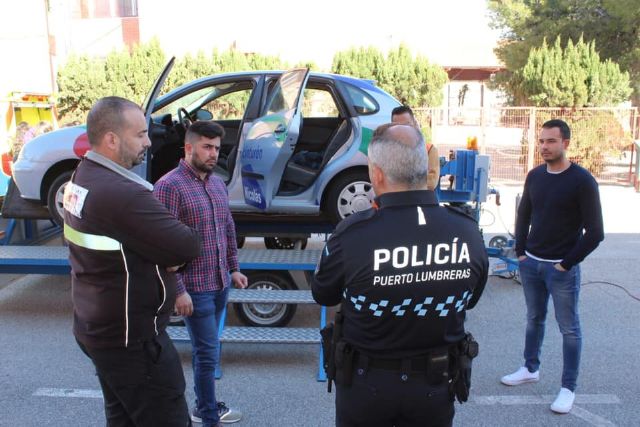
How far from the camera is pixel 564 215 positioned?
12.2 feet

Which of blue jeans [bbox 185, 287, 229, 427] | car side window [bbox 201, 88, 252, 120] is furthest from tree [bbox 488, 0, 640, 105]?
blue jeans [bbox 185, 287, 229, 427]

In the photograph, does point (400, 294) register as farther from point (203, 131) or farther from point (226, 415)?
point (226, 415)

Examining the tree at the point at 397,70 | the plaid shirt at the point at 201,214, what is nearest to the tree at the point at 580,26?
the tree at the point at 397,70

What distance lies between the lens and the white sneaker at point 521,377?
4199 mm

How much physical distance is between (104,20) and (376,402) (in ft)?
86.4

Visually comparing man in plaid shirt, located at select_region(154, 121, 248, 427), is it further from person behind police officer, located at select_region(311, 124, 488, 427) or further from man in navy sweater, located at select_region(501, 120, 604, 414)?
man in navy sweater, located at select_region(501, 120, 604, 414)

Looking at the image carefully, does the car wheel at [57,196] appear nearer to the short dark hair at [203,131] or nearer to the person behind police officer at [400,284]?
the short dark hair at [203,131]

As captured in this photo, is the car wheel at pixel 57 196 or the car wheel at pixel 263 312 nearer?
the car wheel at pixel 263 312

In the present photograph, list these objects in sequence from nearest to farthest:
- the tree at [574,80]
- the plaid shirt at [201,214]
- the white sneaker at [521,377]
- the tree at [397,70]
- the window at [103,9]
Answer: the plaid shirt at [201,214], the white sneaker at [521,377], the tree at [574,80], the tree at [397,70], the window at [103,9]

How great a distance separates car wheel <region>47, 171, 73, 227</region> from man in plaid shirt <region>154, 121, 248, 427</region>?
3.05m

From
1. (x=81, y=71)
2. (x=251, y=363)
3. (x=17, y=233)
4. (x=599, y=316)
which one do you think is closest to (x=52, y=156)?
(x=17, y=233)

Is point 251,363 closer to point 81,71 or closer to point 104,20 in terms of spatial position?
point 81,71

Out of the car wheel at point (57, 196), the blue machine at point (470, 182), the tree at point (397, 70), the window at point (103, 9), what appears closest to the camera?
the car wheel at point (57, 196)

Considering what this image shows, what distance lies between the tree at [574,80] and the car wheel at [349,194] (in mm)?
12008
